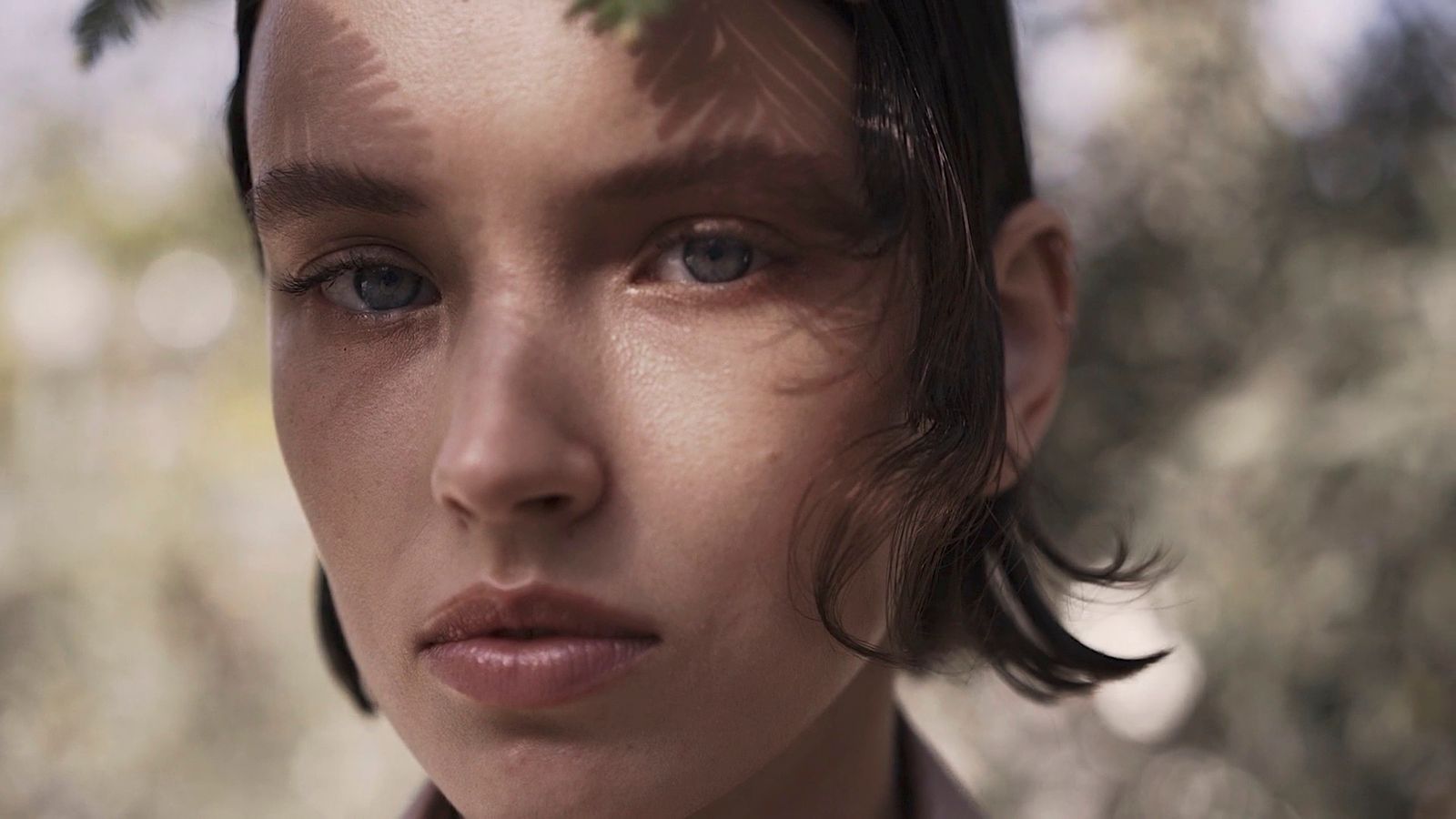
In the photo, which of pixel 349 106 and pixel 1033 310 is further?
pixel 1033 310

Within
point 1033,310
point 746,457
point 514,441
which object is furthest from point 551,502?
point 1033,310

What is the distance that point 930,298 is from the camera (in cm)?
133

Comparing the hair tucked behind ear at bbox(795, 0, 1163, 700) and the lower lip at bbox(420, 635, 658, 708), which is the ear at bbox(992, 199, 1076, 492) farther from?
the lower lip at bbox(420, 635, 658, 708)

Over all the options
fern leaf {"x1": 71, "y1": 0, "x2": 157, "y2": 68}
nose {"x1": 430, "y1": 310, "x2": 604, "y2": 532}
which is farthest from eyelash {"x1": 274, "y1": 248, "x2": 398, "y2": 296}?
Result: fern leaf {"x1": 71, "y1": 0, "x2": 157, "y2": 68}

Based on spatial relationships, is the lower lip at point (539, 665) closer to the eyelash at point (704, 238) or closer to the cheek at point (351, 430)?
the cheek at point (351, 430)

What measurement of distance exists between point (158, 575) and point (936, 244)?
3127 millimetres

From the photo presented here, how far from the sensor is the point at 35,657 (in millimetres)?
3814

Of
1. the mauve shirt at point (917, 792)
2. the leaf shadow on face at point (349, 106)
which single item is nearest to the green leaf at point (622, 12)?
the leaf shadow on face at point (349, 106)

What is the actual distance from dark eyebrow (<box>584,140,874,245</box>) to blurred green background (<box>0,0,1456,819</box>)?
710mm

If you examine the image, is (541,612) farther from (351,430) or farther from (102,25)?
(102,25)

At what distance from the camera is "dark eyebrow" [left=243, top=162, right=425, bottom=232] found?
1243mm

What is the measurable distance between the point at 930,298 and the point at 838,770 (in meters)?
0.51

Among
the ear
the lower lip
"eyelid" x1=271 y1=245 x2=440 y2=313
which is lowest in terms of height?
the ear

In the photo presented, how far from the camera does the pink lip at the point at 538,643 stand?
120cm
